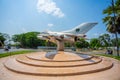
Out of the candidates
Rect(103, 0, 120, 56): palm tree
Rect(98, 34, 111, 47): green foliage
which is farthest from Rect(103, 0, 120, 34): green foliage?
Rect(98, 34, 111, 47): green foliage

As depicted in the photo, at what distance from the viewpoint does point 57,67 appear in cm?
1188

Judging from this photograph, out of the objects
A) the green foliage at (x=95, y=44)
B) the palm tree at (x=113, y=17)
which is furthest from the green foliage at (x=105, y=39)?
the palm tree at (x=113, y=17)

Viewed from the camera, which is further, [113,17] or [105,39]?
[105,39]

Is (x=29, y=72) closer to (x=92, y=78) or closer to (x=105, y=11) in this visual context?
(x=92, y=78)

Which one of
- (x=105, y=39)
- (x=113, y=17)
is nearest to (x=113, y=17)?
(x=113, y=17)

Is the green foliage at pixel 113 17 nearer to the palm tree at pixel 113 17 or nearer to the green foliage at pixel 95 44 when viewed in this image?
the palm tree at pixel 113 17

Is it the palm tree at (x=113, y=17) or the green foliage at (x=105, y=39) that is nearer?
the palm tree at (x=113, y=17)

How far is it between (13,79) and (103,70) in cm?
774

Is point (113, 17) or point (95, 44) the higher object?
point (113, 17)

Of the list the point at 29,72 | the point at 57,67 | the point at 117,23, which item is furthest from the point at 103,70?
the point at 117,23

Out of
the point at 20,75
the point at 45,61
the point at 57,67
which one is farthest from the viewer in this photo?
the point at 45,61

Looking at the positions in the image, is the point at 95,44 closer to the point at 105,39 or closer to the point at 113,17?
the point at 105,39

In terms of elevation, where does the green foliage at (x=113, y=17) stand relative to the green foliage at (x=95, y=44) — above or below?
above

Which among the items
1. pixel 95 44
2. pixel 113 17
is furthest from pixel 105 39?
pixel 113 17
